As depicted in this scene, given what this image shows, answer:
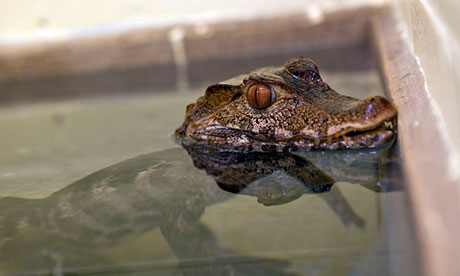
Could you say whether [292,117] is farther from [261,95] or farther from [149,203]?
[149,203]

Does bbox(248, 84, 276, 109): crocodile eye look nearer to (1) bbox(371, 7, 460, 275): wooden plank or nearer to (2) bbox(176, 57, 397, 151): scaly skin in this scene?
(2) bbox(176, 57, 397, 151): scaly skin

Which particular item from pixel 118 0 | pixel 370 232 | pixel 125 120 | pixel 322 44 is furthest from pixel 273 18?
pixel 370 232

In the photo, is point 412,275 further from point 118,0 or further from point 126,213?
point 118,0

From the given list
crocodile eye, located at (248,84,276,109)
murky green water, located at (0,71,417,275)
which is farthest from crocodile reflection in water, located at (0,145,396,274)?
crocodile eye, located at (248,84,276,109)

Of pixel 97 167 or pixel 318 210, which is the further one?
pixel 97 167

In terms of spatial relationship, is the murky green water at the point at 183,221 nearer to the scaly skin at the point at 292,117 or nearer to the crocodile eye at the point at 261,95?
the scaly skin at the point at 292,117

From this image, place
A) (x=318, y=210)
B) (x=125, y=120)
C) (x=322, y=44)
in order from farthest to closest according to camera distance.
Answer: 1. (x=322, y=44)
2. (x=125, y=120)
3. (x=318, y=210)

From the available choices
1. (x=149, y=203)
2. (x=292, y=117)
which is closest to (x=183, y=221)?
(x=149, y=203)
